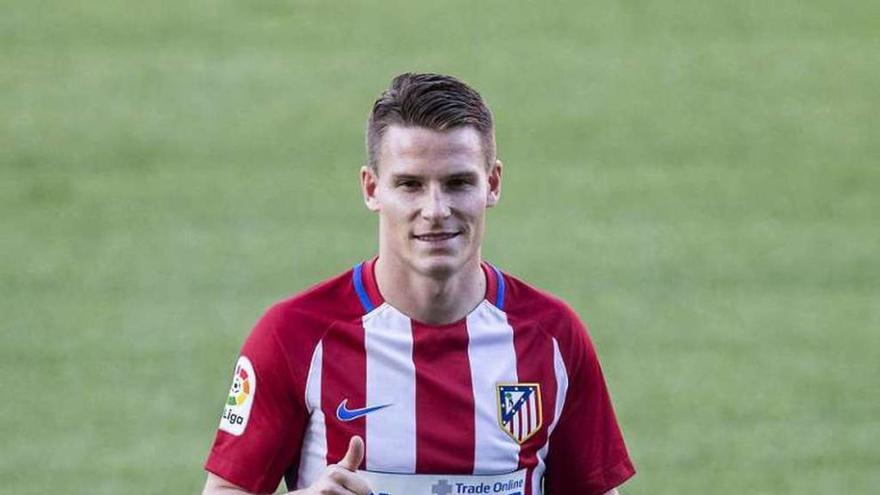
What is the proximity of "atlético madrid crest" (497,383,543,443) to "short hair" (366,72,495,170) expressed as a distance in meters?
0.48

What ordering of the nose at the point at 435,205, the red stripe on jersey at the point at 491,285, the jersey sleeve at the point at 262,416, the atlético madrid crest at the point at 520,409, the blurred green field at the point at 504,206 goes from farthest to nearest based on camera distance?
the blurred green field at the point at 504,206 < the red stripe on jersey at the point at 491,285 < the atlético madrid crest at the point at 520,409 < the jersey sleeve at the point at 262,416 < the nose at the point at 435,205

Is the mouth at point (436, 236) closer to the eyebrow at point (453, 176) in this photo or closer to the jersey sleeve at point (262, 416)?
the eyebrow at point (453, 176)

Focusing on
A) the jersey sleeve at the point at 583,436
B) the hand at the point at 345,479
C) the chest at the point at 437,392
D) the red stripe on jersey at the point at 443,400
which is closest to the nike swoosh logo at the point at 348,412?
→ the chest at the point at 437,392

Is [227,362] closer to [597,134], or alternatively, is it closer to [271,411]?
[597,134]

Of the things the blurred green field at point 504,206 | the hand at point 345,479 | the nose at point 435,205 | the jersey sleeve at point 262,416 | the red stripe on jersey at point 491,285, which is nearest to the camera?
the hand at point 345,479

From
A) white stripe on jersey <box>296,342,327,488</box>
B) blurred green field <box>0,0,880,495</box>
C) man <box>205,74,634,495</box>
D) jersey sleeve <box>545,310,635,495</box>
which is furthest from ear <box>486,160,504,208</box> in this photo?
blurred green field <box>0,0,880,495</box>

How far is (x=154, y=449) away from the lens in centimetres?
773

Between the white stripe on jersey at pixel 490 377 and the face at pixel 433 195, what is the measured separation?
23 centimetres

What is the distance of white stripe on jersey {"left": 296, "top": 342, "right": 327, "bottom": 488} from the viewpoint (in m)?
3.77

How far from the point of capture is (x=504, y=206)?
1022cm

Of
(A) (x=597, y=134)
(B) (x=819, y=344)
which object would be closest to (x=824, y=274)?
(B) (x=819, y=344)

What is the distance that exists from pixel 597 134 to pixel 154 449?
419 cm

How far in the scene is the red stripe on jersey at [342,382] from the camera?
12.3 ft

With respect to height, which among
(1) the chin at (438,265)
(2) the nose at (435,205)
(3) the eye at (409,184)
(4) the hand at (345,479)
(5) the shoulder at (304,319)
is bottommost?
(4) the hand at (345,479)
